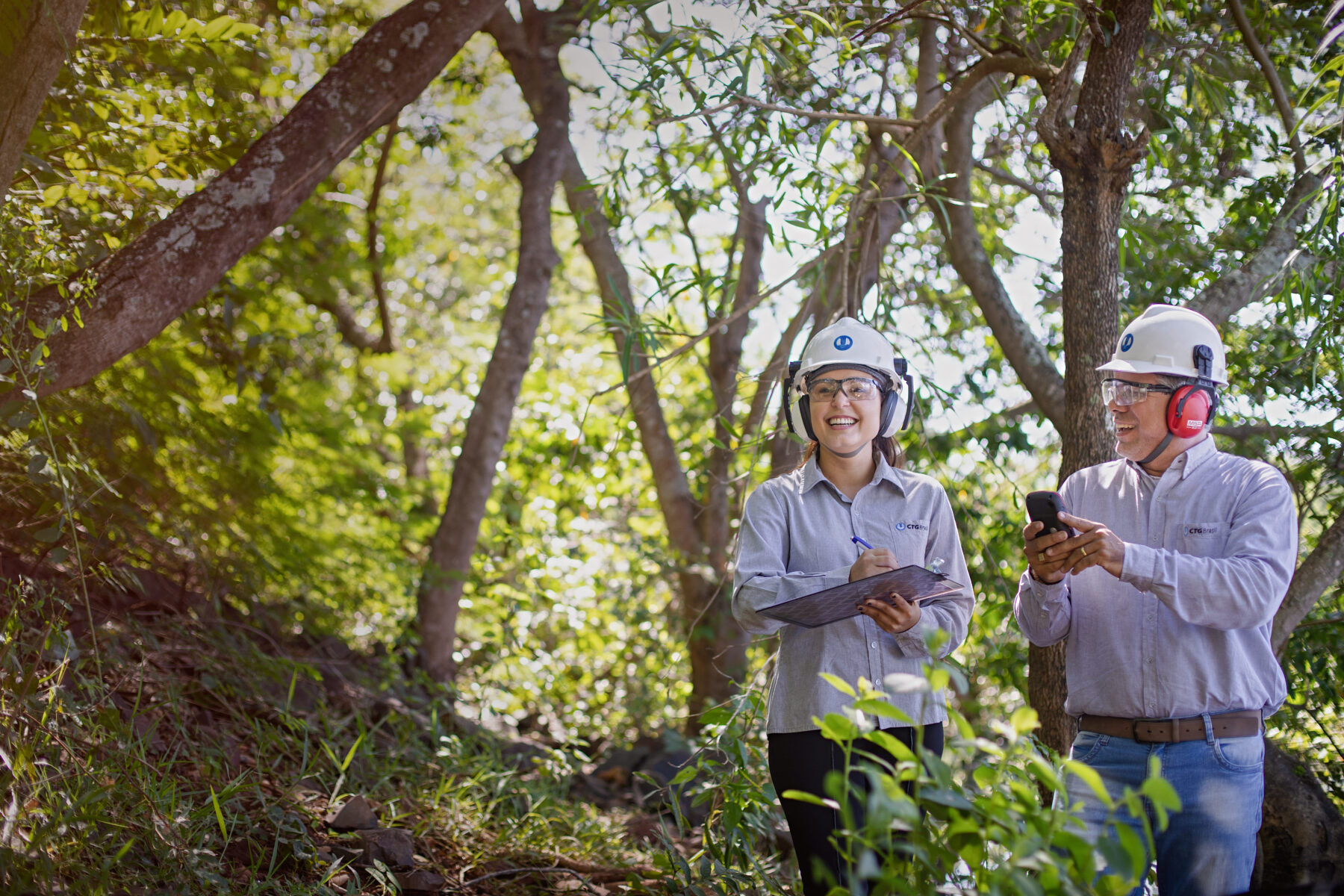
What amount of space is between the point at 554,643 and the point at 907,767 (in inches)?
304

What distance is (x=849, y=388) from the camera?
2.76m

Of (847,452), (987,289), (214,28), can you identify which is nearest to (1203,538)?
(847,452)

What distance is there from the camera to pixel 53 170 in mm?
3168

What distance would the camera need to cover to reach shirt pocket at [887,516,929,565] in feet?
8.89

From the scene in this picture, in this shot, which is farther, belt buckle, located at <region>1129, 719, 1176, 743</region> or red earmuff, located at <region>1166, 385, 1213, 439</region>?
red earmuff, located at <region>1166, 385, 1213, 439</region>

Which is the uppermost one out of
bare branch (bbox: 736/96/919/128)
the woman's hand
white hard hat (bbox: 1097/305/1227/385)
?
bare branch (bbox: 736/96/919/128)

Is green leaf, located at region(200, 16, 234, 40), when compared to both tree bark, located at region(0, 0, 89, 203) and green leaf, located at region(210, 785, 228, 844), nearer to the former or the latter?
tree bark, located at region(0, 0, 89, 203)

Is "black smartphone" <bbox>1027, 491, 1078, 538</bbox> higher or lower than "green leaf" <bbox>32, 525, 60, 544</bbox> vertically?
higher

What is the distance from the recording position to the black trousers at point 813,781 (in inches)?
97.2

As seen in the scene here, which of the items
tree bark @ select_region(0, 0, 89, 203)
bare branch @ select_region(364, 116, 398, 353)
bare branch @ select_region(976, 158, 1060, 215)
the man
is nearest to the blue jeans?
the man

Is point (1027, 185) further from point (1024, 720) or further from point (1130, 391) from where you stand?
point (1024, 720)

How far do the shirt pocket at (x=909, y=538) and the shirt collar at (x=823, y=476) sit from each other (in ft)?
0.31

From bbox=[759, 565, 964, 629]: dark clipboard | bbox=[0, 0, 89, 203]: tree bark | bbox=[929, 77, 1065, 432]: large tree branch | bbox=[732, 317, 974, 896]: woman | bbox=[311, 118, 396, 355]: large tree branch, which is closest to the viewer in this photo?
bbox=[759, 565, 964, 629]: dark clipboard

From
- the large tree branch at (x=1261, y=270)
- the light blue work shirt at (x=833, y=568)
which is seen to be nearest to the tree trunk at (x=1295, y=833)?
the large tree branch at (x=1261, y=270)
